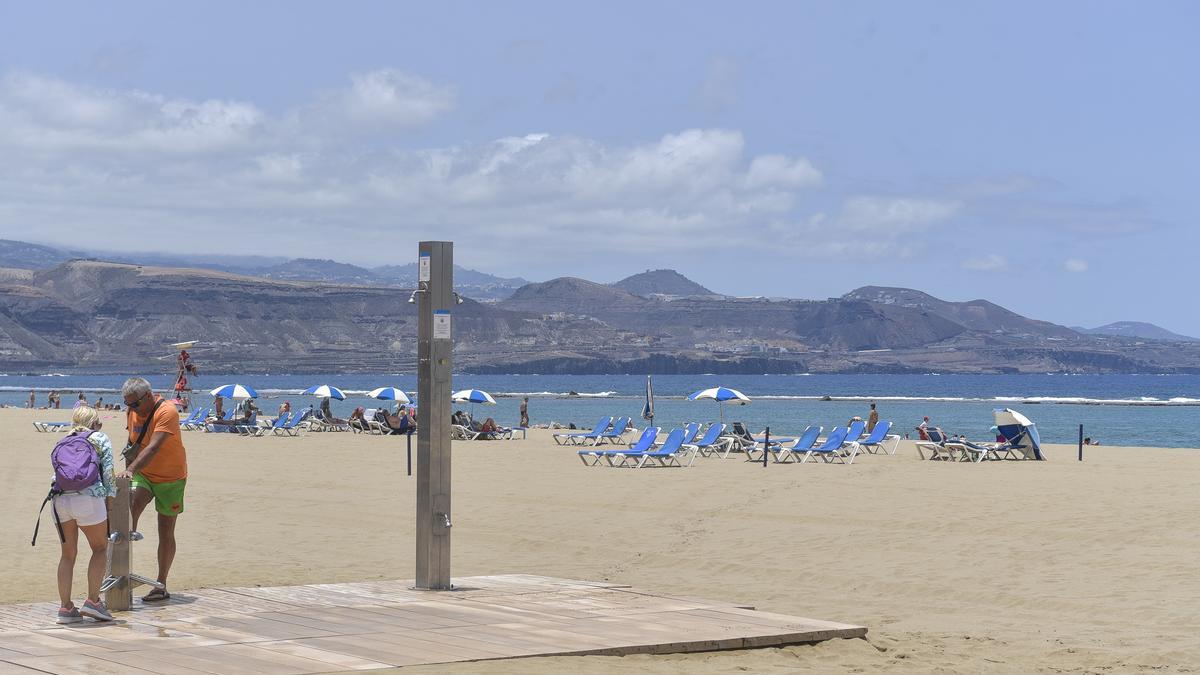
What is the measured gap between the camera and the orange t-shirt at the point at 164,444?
7.20m

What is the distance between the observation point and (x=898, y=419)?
63.6 m

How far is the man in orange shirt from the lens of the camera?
7160 millimetres

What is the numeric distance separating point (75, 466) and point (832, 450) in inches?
621

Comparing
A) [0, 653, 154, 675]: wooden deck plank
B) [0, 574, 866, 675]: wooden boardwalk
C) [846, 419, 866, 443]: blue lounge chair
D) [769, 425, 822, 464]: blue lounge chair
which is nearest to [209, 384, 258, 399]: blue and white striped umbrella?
[846, 419, 866, 443]: blue lounge chair

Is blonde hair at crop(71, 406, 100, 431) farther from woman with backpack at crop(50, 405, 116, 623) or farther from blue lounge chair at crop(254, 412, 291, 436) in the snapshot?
blue lounge chair at crop(254, 412, 291, 436)

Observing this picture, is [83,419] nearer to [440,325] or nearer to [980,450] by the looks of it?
[440,325]

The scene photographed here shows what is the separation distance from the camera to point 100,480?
6508 millimetres

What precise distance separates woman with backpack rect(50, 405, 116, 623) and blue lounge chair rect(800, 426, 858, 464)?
15.2 metres

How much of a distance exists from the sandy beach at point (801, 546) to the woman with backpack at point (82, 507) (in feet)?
5.57

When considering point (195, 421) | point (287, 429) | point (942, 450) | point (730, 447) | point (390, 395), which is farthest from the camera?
point (195, 421)

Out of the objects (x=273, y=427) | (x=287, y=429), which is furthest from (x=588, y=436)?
(x=273, y=427)

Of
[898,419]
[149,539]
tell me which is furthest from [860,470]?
[898,419]

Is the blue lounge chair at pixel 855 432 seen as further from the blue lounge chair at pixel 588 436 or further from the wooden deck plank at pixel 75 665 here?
the wooden deck plank at pixel 75 665

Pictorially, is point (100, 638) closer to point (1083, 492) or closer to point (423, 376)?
point (423, 376)
